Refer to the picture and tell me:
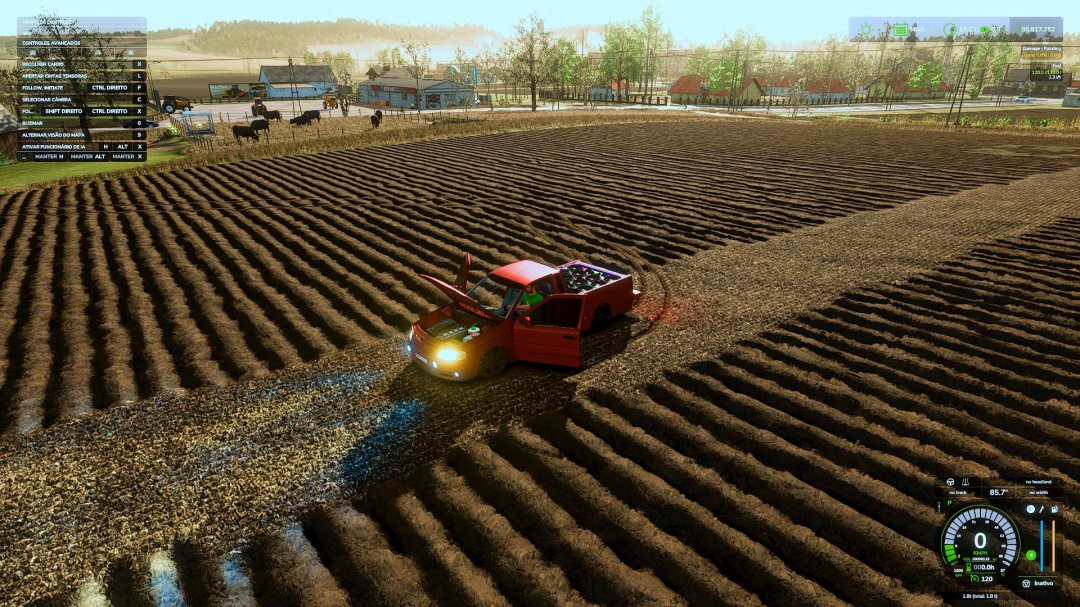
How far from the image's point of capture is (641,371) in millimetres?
7961

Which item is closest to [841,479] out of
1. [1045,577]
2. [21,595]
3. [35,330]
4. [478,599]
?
[1045,577]

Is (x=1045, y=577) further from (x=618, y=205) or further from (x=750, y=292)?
(x=618, y=205)

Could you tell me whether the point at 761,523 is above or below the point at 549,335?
below

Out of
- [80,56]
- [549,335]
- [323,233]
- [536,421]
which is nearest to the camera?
[536,421]

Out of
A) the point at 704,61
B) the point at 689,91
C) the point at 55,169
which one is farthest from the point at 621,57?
the point at 55,169

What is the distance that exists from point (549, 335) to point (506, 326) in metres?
0.64

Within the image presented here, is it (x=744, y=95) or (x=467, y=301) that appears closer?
(x=467, y=301)

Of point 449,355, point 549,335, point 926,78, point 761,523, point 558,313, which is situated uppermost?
point 926,78

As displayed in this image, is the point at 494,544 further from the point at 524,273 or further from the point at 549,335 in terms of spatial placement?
the point at 524,273

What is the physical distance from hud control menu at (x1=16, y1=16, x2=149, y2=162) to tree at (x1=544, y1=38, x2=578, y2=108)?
50.5 meters

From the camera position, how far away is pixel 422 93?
232 feet

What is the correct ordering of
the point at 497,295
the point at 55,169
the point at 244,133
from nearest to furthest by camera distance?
the point at 497,295 < the point at 55,169 < the point at 244,133

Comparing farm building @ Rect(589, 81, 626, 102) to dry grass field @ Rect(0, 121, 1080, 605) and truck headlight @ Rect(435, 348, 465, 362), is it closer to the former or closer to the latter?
dry grass field @ Rect(0, 121, 1080, 605)

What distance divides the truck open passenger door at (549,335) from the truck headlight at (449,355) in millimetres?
925
